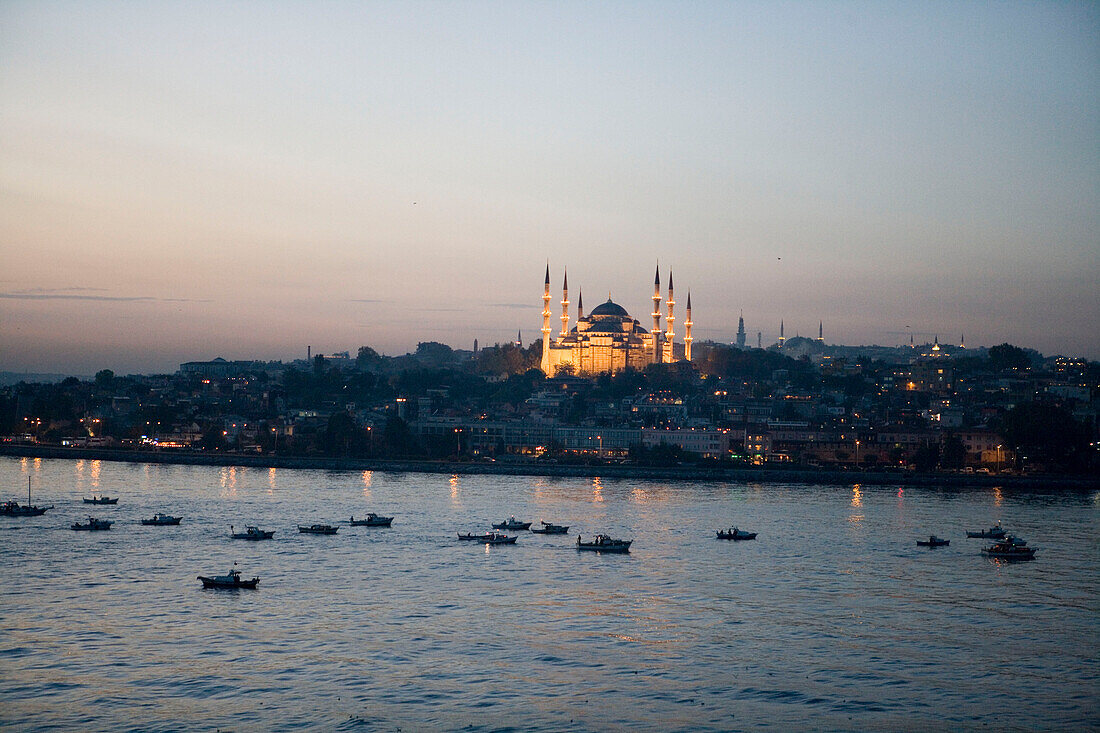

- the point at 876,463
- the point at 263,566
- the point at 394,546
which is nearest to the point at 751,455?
the point at 876,463

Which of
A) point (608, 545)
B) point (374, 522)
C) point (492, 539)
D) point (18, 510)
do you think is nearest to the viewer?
point (608, 545)

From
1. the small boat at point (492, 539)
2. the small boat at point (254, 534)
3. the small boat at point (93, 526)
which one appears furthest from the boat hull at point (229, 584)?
the small boat at point (93, 526)

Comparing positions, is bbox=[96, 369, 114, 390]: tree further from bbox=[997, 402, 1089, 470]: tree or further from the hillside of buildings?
bbox=[997, 402, 1089, 470]: tree

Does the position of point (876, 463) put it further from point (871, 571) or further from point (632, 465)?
point (871, 571)

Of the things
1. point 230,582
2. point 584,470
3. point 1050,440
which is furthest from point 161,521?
point 1050,440

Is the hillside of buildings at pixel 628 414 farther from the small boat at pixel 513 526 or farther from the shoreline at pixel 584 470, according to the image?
the small boat at pixel 513 526

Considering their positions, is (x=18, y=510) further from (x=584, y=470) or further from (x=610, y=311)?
(x=610, y=311)
